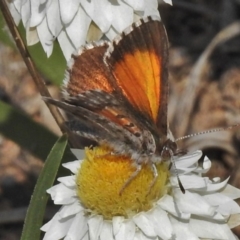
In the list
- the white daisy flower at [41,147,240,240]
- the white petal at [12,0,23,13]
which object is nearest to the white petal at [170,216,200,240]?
the white daisy flower at [41,147,240,240]

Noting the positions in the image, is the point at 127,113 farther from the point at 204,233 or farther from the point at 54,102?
the point at 204,233

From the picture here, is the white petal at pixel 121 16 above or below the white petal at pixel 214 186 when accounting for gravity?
above

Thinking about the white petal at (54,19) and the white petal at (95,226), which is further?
the white petal at (54,19)

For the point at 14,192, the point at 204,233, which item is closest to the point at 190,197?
the point at 204,233

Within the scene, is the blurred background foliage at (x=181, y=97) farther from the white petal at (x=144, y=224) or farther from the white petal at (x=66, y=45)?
the white petal at (x=144, y=224)

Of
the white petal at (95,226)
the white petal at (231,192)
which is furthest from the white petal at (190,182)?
the white petal at (95,226)
